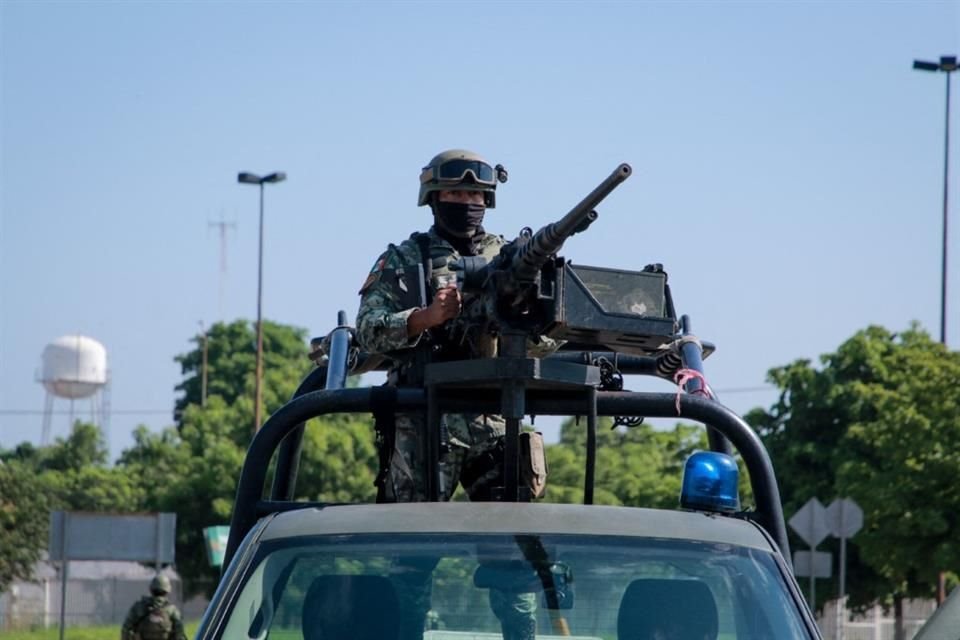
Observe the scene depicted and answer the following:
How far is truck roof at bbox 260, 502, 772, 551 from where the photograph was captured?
4531 mm

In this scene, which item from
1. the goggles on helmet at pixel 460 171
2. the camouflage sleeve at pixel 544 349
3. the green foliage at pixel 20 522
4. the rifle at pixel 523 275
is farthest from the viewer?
the green foliage at pixel 20 522

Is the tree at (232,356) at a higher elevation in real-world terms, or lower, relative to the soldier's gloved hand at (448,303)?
higher

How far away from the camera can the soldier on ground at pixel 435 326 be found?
241 inches

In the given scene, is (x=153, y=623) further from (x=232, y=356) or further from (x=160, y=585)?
(x=232, y=356)

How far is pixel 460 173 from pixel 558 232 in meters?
1.80

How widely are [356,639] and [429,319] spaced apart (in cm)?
146

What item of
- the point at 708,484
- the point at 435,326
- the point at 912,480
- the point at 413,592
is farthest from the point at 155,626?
the point at 413,592

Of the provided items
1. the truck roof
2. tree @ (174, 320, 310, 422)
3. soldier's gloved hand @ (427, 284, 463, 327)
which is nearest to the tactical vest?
soldier's gloved hand @ (427, 284, 463, 327)

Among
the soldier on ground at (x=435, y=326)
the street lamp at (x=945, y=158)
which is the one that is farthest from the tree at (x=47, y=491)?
the soldier on ground at (x=435, y=326)

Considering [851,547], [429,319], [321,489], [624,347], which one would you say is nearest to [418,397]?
[429,319]

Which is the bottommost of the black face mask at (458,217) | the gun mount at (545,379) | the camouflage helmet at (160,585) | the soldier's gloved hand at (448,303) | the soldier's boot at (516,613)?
the camouflage helmet at (160,585)

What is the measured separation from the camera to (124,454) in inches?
3637

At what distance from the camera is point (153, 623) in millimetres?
22375

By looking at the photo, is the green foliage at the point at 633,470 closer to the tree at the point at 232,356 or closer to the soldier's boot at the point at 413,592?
the soldier's boot at the point at 413,592
